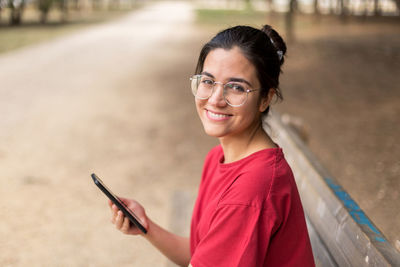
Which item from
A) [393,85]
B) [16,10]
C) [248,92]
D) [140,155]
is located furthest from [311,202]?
[16,10]

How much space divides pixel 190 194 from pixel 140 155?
9.03ft

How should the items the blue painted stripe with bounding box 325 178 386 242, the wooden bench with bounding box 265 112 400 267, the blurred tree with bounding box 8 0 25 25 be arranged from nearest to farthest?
the wooden bench with bounding box 265 112 400 267 < the blue painted stripe with bounding box 325 178 386 242 < the blurred tree with bounding box 8 0 25 25

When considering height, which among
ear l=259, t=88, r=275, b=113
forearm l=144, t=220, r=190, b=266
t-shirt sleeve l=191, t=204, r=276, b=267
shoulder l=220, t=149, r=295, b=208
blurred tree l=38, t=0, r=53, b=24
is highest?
ear l=259, t=88, r=275, b=113

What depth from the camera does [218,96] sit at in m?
1.71

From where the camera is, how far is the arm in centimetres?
196

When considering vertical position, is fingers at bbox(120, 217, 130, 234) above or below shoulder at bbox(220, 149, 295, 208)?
below

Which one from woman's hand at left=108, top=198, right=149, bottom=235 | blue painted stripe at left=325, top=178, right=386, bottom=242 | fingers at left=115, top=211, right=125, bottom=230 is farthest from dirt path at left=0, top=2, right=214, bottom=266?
blue painted stripe at left=325, top=178, right=386, bottom=242

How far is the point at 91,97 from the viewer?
939 cm

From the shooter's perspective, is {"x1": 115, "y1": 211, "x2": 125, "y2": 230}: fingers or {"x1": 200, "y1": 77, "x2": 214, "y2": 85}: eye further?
{"x1": 115, "y1": 211, "x2": 125, "y2": 230}: fingers

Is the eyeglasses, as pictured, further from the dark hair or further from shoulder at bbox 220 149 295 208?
shoulder at bbox 220 149 295 208

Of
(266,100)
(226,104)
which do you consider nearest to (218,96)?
(226,104)

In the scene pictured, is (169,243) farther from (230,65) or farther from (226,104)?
(230,65)

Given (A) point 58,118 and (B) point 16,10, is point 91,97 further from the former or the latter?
(B) point 16,10

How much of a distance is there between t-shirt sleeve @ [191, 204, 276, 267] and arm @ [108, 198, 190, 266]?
1.89ft
